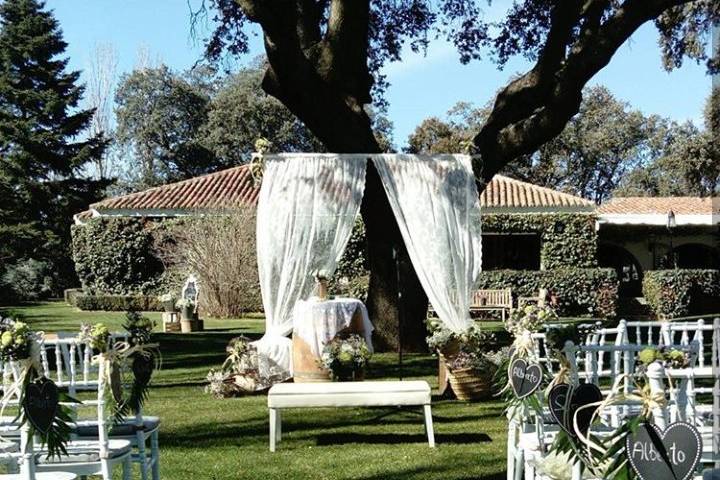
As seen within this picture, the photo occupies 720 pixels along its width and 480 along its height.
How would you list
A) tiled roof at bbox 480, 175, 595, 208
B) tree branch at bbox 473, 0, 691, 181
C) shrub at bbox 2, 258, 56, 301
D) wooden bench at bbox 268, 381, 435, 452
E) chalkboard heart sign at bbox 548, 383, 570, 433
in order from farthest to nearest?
shrub at bbox 2, 258, 56, 301, tiled roof at bbox 480, 175, 595, 208, tree branch at bbox 473, 0, 691, 181, wooden bench at bbox 268, 381, 435, 452, chalkboard heart sign at bbox 548, 383, 570, 433

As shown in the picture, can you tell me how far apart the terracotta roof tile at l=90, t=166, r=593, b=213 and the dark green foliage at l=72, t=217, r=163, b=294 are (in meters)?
0.59

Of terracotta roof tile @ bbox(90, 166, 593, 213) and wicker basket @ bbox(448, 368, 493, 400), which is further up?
terracotta roof tile @ bbox(90, 166, 593, 213)

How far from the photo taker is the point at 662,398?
2814mm

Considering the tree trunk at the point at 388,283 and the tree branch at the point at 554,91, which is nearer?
the tree branch at the point at 554,91

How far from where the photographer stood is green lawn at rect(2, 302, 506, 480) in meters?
6.40

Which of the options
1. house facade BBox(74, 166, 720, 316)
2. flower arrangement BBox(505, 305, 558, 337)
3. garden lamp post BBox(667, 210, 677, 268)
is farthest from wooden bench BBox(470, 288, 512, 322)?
flower arrangement BBox(505, 305, 558, 337)

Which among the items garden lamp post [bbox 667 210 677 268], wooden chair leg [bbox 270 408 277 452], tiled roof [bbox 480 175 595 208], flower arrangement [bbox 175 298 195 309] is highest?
tiled roof [bbox 480 175 595 208]

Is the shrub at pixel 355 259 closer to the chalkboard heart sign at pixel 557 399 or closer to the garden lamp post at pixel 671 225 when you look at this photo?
the garden lamp post at pixel 671 225

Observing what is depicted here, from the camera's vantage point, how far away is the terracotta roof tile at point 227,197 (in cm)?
2547

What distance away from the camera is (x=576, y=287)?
2238cm

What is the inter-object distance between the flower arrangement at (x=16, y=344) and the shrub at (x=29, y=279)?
29.2 meters

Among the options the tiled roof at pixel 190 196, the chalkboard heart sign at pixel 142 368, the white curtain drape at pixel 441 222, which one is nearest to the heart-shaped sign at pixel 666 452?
the chalkboard heart sign at pixel 142 368

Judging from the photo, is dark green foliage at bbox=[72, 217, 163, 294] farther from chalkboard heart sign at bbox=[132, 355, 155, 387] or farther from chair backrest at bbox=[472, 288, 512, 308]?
chalkboard heart sign at bbox=[132, 355, 155, 387]

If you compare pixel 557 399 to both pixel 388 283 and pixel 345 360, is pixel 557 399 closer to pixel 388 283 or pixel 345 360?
pixel 345 360
